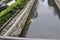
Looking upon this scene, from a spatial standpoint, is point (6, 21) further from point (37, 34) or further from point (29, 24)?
point (29, 24)

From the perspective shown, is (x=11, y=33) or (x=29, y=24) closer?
(x=11, y=33)

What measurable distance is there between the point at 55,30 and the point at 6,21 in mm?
3439

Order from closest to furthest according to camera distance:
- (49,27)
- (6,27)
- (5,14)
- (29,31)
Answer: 1. (6,27)
2. (5,14)
3. (29,31)
4. (49,27)

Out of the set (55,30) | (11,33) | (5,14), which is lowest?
(55,30)

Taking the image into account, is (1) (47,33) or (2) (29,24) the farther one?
(2) (29,24)

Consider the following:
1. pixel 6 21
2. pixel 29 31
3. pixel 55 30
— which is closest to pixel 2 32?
pixel 6 21

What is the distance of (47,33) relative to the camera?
11008 mm

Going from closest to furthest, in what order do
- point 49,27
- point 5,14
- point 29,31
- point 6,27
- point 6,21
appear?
point 6,27
point 6,21
point 5,14
point 29,31
point 49,27

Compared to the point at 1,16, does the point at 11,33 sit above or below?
below

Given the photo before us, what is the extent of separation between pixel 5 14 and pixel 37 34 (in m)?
2.22

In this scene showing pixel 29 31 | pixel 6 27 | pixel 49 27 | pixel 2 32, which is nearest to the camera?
pixel 2 32

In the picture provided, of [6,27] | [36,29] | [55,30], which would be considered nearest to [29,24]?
[36,29]

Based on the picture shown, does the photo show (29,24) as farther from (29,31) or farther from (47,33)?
(47,33)

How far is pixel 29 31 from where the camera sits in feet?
37.8
